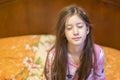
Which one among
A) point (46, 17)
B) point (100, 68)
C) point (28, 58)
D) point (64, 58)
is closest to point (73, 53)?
point (64, 58)

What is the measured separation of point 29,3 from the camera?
2092mm

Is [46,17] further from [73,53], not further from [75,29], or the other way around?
[75,29]

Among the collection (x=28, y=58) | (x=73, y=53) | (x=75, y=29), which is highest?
(x=75, y=29)

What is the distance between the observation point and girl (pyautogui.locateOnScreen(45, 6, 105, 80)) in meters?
1.17

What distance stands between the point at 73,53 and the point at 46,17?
2.92 ft

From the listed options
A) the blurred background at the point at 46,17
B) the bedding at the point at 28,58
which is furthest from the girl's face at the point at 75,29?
the blurred background at the point at 46,17

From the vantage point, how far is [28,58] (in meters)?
1.85

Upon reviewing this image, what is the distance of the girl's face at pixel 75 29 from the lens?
3.77ft

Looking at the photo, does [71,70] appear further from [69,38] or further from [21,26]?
[21,26]

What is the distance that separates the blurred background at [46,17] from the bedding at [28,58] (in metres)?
0.09

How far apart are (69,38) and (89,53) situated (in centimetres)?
16

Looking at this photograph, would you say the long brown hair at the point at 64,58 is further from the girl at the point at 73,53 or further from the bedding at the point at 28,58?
the bedding at the point at 28,58

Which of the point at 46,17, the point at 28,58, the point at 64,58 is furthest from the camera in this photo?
the point at 46,17

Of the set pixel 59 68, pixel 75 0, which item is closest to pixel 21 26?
pixel 75 0
